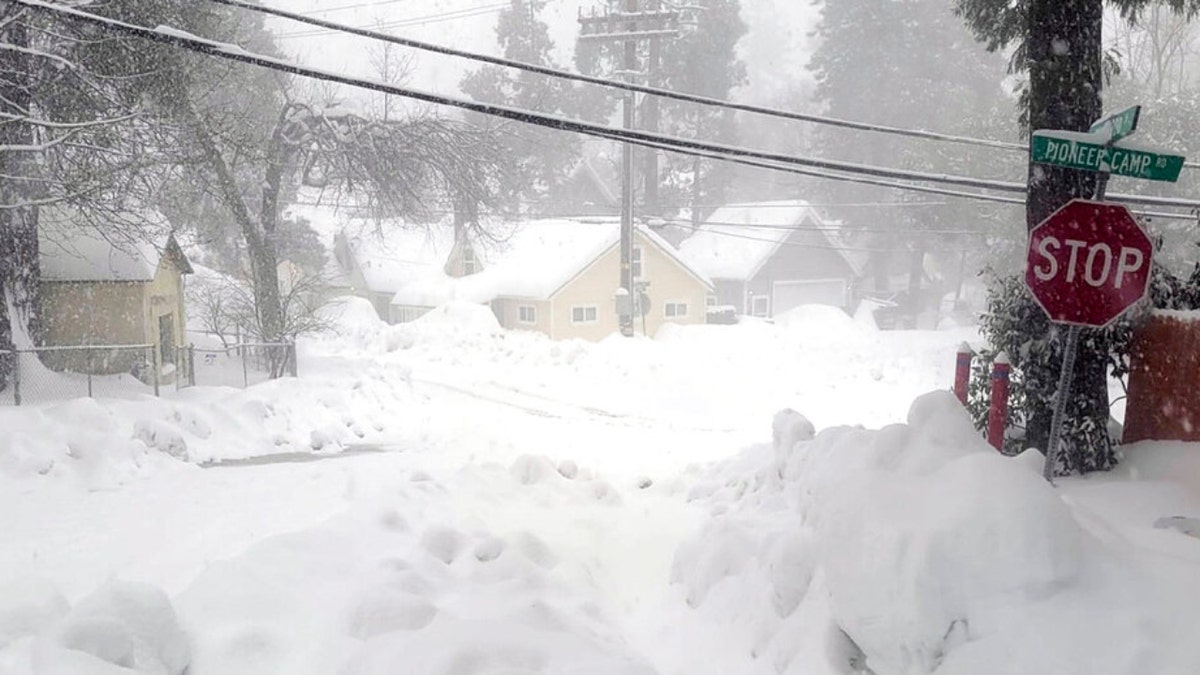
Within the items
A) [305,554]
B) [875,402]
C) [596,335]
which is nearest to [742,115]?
[596,335]

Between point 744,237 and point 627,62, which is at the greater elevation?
point 627,62

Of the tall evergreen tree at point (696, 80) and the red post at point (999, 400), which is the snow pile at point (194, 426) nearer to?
the red post at point (999, 400)

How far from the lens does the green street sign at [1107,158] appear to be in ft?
18.2

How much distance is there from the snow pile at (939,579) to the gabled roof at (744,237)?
41324 mm

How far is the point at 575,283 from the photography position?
3656 centimetres

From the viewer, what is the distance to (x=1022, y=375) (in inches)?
325

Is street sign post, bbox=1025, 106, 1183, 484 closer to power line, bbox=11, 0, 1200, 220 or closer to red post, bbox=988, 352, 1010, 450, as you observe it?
power line, bbox=11, 0, 1200, 220

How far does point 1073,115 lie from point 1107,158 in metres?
1.98

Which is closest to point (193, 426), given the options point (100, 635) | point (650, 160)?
point (100, 635)

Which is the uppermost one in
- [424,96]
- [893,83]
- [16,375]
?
[893,83]

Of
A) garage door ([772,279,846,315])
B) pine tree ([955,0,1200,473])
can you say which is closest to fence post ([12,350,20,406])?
pine tree ([955,0,1200,473])

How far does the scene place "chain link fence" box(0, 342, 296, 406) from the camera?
1495 centimetres

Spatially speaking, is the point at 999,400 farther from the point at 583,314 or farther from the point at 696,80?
the point at 696,80

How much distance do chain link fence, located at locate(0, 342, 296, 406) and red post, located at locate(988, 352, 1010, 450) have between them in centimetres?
1326
